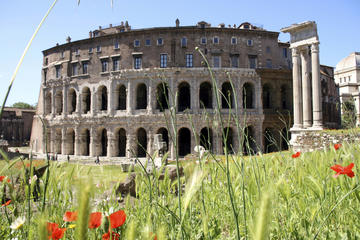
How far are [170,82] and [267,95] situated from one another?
40.9ft

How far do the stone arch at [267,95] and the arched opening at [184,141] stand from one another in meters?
10.2

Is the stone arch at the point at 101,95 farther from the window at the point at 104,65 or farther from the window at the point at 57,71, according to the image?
the window at the point at 57,71

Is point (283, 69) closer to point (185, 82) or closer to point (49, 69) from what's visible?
point (185, 82)

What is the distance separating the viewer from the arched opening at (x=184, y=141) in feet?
92.7

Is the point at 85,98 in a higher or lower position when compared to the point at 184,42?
lower

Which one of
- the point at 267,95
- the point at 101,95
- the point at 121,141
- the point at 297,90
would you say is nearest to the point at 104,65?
the point at 101,95

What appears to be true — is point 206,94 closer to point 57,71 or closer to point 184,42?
point 184,42

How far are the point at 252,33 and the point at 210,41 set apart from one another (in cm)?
497

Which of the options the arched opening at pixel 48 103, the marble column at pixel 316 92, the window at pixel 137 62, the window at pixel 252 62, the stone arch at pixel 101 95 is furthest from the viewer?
the arched opening at pixel 48 103

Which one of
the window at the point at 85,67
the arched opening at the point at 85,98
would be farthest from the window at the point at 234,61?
the arched opening at the point at 85,98

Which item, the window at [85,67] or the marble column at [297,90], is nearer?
the marble column at [297,90]

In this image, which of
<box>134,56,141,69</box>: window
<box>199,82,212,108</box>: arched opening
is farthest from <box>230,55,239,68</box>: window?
<box>134,56,141,69</box>: window

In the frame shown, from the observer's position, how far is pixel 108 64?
94.8 feet

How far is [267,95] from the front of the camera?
2991 cm
